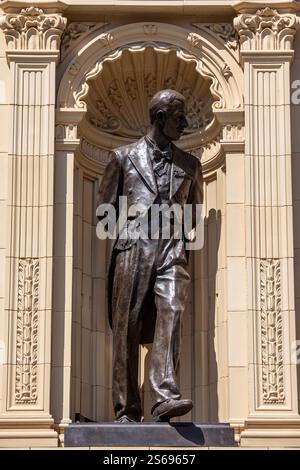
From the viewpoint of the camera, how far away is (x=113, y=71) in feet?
67.2

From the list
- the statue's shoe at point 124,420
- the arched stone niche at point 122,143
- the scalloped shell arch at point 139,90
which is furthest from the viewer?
the scalloped shell arch at point 139,90

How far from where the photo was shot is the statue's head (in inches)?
766

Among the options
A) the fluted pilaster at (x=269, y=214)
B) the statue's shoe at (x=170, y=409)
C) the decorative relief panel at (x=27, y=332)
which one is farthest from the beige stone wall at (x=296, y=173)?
the decorative relief panel at (x=27, y=332)

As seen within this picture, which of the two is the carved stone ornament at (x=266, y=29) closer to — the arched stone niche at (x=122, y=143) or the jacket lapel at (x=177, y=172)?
the arched stone niche at (x=122, y=143)

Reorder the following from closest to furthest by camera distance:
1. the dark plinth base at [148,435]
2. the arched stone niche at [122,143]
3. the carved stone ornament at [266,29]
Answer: the dark plinth base at [148,435], the arched stone niche at [122,143], the carved stone ornament at [266,29]

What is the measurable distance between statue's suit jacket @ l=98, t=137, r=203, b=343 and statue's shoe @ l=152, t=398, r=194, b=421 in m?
1.05

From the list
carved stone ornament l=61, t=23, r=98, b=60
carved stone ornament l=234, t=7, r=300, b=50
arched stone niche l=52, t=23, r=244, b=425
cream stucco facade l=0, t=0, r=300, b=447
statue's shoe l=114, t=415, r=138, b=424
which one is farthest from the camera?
carved stone ornament l=61, t=23, r=98, b=60

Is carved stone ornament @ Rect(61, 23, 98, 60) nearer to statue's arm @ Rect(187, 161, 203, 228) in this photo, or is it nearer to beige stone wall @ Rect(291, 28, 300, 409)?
statue's arm @ Rect(187, 161, 203, 228)

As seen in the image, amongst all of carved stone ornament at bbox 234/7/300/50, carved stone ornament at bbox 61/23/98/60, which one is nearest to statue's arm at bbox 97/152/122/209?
carved stone ornament at bbox 61/23/98/60

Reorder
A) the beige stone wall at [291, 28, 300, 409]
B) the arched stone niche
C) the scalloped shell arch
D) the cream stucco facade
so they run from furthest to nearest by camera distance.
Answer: the scalloped shell arch
the arched stone niche
the beige stone wall at [291, 28, 300, 409]
the cream stucco facade

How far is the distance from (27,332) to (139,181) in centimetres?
204

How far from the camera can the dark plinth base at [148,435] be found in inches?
717

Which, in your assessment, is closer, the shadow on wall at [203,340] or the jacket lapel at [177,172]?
the jacket lapel at [177,172]

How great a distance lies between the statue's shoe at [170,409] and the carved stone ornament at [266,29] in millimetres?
4139
